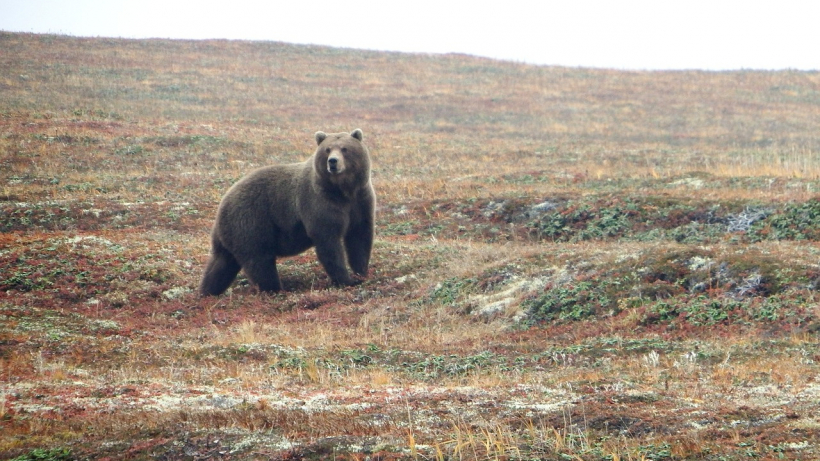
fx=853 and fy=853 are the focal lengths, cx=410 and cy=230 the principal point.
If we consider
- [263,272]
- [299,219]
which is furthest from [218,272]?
[299,219]

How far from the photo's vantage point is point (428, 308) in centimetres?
1328

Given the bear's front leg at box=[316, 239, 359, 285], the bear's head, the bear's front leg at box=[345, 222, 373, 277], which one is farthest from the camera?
the bear's front leg at box=[345, 222, 373, 277]

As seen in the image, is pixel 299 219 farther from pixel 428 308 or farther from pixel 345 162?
pixel 428 308

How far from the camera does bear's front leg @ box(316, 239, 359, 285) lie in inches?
584

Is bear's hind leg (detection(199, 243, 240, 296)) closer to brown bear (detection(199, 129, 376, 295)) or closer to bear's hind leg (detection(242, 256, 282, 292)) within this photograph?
brown bear (detection(199, 129, 376, 295))

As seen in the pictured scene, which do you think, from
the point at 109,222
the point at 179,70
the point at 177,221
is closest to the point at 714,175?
the point at 177,221

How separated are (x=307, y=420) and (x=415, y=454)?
142cm

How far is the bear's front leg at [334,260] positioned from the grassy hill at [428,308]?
0.34 metres

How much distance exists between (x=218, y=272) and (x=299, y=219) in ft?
5.72

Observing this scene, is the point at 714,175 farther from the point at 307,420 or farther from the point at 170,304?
the point at 307,420

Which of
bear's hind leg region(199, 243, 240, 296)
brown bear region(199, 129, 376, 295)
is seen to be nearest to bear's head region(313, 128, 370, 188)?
brown bear region(199, 129, 376, 295)

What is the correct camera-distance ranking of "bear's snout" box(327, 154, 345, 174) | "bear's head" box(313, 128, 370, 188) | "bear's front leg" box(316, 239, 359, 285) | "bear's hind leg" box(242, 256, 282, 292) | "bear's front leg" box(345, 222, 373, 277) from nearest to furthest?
"bear's snout" box(327, 154, 345, 174) → "bear's head" box(313, 128, 370, 188) → "bear's front leg" box(316, 239, 359, 285) → "bear's hind leg" box(242, 256, 282, 292) → "bear's front leg" box(345, 222, 373, 277)

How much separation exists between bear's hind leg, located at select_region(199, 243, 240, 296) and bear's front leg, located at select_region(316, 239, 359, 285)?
1.71 m

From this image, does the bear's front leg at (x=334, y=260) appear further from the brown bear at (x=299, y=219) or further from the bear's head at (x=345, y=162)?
the bear's head at (x=345, y=162)
